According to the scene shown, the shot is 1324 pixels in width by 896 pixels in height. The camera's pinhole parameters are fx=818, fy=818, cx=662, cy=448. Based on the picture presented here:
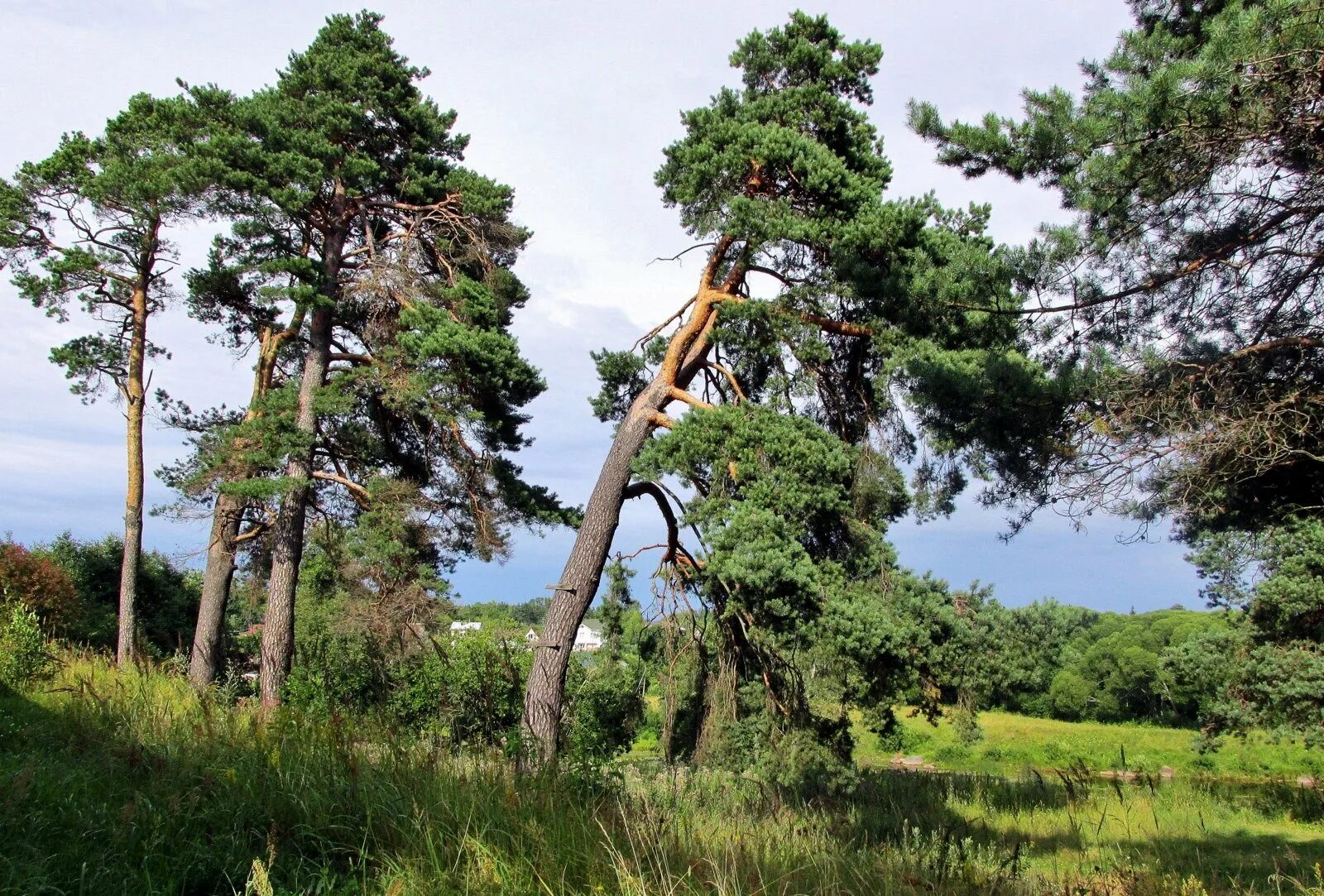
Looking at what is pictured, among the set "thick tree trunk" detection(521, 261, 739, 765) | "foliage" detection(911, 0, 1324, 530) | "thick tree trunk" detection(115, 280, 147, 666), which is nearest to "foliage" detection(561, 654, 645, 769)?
"thick tree trunk" detection(521, 261, 739, 765)

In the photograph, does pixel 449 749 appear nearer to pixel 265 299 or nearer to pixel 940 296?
pixel 940 296

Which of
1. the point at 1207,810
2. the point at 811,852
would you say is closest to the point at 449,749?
the point at 811,852

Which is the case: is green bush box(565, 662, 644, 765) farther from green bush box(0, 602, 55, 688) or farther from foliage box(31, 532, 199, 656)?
foliage box(31, 532, 199, 656)

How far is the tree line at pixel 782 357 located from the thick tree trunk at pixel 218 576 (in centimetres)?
10

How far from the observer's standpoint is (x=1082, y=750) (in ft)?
111

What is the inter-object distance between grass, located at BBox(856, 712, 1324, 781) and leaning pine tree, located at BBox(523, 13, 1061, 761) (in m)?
18.7

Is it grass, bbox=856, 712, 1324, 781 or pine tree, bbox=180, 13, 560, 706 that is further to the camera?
grass, bbox=856, 712, 1324, 781

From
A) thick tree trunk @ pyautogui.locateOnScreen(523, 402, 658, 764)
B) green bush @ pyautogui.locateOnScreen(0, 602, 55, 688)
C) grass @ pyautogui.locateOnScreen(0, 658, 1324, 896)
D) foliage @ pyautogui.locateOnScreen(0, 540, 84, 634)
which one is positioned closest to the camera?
grass @ pyautogui.locateOnScreen(0, 658, 1324, 896)

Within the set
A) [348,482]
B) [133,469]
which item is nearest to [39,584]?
[133,469]

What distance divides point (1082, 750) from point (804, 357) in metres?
32.0

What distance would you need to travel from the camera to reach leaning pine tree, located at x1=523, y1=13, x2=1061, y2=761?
773cm

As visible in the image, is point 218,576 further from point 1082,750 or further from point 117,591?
point 1082,750

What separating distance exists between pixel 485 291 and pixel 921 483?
8.18 m

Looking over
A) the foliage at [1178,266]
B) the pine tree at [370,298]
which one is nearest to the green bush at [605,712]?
the pine tree at [370,298]
